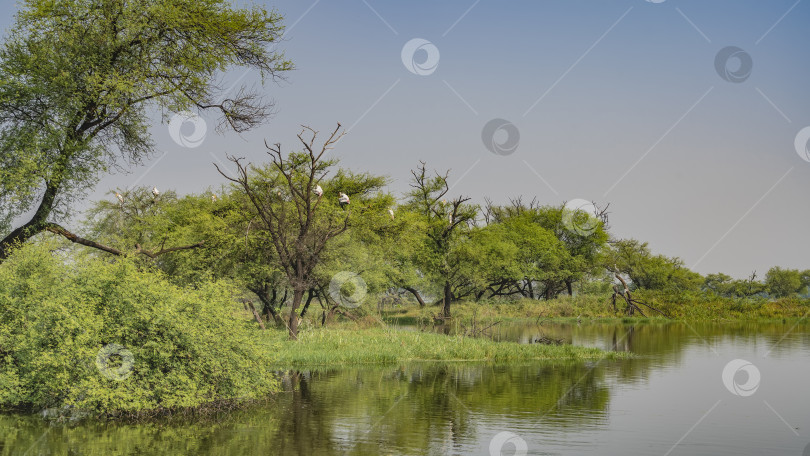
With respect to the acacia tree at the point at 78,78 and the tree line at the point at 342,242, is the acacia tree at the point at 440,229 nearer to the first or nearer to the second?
the tree line at the point at 342,242

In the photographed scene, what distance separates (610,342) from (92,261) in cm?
2822

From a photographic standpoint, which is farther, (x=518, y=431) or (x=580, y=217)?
(x=580, y=217)

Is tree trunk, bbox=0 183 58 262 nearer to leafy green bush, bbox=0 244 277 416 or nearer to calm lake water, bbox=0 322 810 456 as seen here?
leafy green bush, bbox=0 244 277 416

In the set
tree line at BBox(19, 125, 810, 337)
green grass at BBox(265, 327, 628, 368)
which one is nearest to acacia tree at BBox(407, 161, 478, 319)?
tree line at BBox(19, 125, 810, 337)

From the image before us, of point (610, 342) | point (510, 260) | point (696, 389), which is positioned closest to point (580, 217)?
point (510, 260)

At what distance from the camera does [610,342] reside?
37.7m

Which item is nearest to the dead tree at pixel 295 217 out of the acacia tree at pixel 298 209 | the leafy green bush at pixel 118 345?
the acacia tree at pixel 298 209

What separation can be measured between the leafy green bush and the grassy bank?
42.1m

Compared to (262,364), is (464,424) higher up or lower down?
lower down

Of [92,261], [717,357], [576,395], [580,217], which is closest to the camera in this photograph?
[92,261]

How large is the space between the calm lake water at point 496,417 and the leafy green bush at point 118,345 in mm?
724

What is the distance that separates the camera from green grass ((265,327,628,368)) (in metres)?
26.8

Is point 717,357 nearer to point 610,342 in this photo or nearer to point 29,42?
point 610,342

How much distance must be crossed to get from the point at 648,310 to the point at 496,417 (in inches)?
2099
